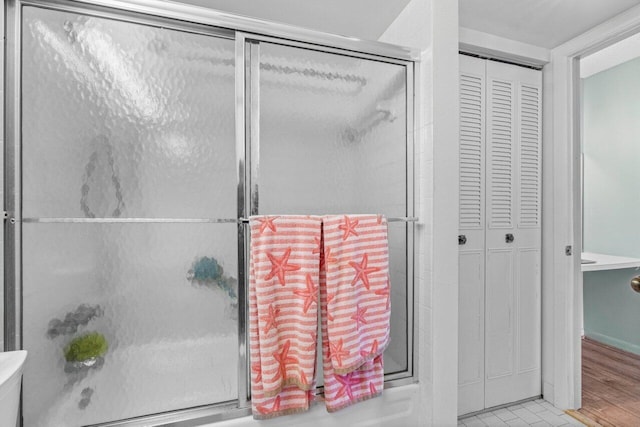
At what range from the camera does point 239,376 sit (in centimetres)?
116

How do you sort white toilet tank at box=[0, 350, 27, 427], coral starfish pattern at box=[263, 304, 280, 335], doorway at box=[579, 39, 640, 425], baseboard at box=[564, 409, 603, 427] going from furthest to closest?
doorway at box=[579, 39, 640, 425] → baseboard at box=[564, 409, 603, 427] → coral starfish pattern at box=[263, 304, 280, 335] → white toilet tank at box=[0, 350, 27, 427]

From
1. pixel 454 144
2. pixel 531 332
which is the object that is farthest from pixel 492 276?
pixel 454 144

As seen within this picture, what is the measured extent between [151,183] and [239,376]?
0.74 metres

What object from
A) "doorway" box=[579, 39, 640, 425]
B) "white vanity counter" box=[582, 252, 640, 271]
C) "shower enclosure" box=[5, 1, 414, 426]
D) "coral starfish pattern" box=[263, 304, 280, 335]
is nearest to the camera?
"shower enclosure" box=[5, 1, 414, 426]

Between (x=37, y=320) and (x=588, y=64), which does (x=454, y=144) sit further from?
(x=588, y=64)

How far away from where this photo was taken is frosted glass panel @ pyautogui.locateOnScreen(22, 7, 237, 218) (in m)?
1.00

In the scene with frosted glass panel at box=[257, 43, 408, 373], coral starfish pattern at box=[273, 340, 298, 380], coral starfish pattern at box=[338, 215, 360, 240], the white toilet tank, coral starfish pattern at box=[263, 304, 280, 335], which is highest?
frosted glass panel at box=[257, 43, 408, 373]

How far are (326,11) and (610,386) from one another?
9.37ft

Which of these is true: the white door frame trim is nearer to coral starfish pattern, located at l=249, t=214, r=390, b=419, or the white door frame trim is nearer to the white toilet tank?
coral starfish pattern, located at l=249, t=214, r=390, b=419

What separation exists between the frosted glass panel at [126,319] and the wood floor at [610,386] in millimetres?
2066

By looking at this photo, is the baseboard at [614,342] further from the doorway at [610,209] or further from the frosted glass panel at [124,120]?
the frosted glass panel at [124,120]

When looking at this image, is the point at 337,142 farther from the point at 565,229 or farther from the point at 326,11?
the point at 565,229

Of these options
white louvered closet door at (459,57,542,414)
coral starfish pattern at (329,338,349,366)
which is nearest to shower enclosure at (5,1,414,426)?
coral starfish pattern at (329,338,349,366)

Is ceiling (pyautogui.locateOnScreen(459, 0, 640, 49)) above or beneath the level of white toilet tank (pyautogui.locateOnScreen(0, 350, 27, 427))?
above
